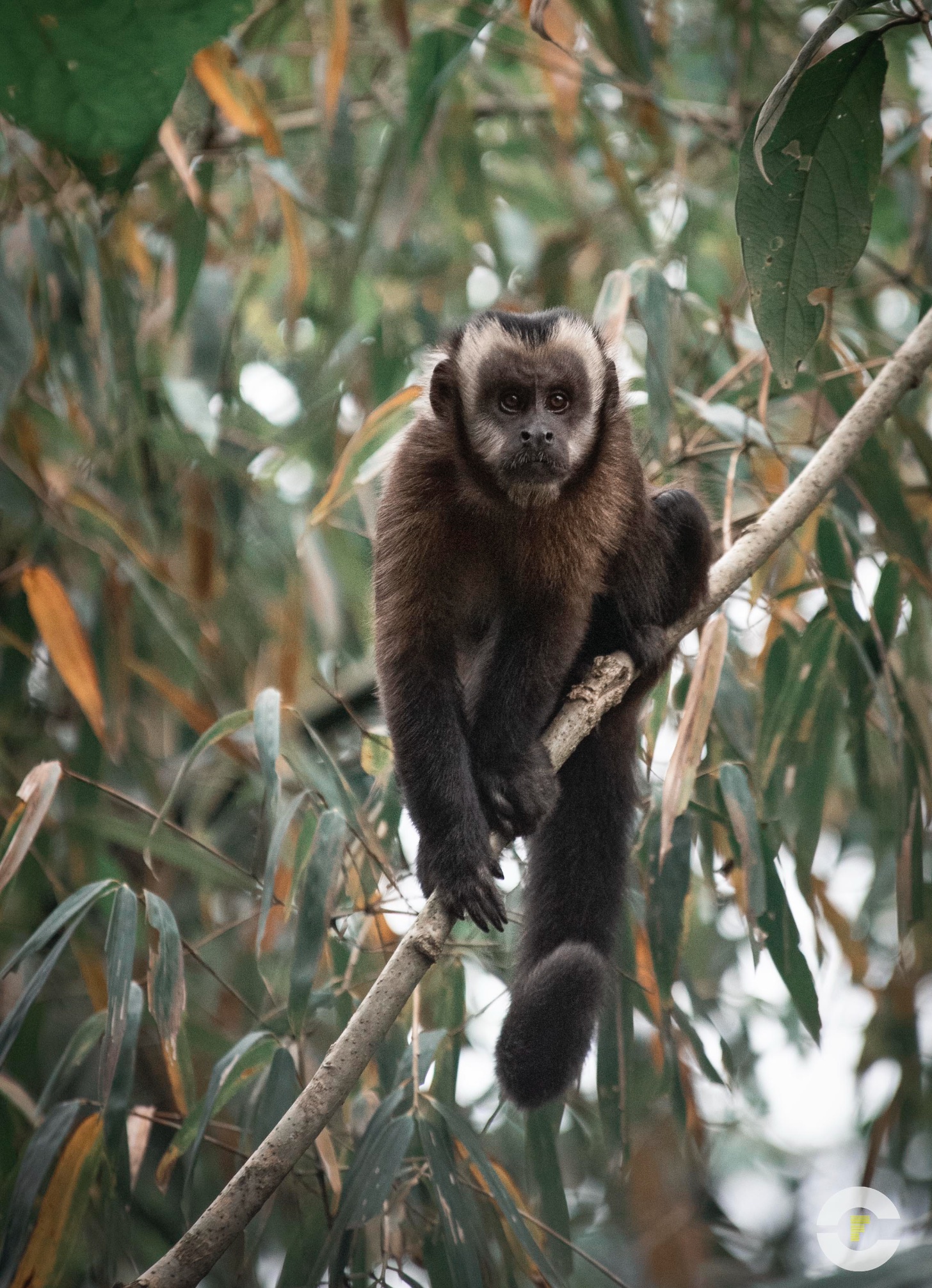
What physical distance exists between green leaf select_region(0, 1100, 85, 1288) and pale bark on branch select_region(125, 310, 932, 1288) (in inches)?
32.7

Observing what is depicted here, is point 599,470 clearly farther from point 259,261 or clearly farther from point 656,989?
point 259,261

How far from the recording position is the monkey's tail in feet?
8.48

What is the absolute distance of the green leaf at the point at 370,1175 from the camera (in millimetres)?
2457

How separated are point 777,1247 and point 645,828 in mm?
3621

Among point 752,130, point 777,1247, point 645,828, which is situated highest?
point 752,130

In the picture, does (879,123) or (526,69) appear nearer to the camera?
(879,123)

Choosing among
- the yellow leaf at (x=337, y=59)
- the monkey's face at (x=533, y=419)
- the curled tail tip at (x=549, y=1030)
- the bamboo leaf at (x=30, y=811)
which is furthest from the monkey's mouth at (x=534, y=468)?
the yellow leaf at (x=337, y=59)

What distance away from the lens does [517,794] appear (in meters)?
2.83

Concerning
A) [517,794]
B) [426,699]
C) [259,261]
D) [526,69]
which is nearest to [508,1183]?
[517,794]

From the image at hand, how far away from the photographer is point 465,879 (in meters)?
2.61

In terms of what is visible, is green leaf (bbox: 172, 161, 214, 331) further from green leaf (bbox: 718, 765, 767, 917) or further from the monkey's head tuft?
green leaf (bbox: 718, 765, 767, 917)

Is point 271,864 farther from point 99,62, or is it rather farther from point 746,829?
point 99,62

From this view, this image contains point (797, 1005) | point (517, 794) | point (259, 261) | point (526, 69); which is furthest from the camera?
point (526, 69)

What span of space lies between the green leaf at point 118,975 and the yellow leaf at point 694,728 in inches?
44.1
